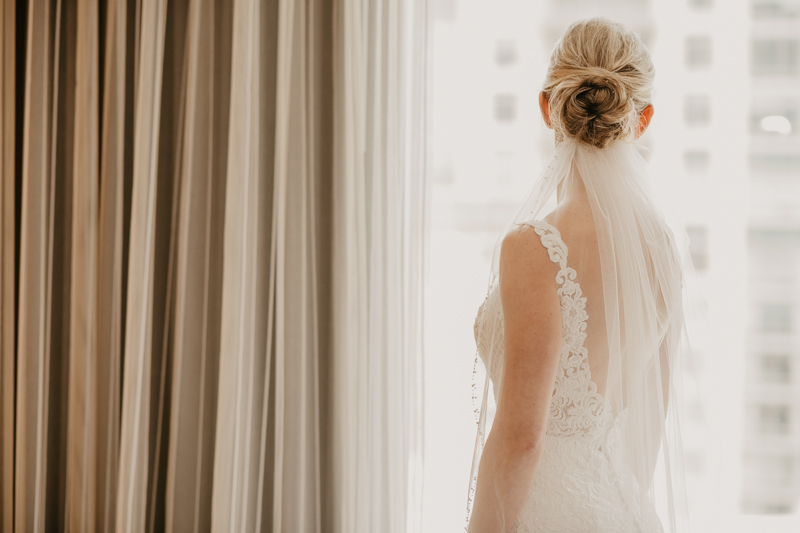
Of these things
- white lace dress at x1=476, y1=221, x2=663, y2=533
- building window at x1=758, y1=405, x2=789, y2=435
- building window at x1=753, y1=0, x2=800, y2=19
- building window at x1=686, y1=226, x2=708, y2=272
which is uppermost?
building window at x1=753, y1=0, x2=800, y2=19

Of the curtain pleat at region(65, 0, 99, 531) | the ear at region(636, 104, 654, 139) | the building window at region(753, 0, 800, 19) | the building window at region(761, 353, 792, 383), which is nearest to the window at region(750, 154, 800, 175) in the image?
the building window at region(753, 0, 800, 19)

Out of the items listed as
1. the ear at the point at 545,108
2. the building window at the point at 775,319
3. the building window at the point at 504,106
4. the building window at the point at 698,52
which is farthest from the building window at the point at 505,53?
the building window at the point at 775,319

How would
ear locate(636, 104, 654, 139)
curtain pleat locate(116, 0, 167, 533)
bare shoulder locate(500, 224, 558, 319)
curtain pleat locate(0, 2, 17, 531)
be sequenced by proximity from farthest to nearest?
curtain pleat locate(0, 2, 17, 531) < curtain pleat locate(116, 0, 167, 533) < ear locate(636, 104, 654, 139) < bare shoulder locate(500, 224, 558, 319)

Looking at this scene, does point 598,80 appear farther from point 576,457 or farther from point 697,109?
point 697,109

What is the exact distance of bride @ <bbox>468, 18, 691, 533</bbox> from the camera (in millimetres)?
923

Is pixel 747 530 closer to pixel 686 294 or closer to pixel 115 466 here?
pixel 686 294

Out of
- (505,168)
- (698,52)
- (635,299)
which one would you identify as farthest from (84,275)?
(698,52)

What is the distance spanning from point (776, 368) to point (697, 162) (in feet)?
2.34

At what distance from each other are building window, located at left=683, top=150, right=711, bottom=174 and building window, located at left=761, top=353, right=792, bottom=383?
2.08 ft

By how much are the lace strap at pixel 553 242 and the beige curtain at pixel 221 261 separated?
2.45 ft

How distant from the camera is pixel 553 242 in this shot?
93cm

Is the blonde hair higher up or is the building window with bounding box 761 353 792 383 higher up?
the blonde hair

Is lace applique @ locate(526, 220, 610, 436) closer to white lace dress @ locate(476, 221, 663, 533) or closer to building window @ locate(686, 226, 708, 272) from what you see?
white lace dress @ locate(476, 221, 663, 533)

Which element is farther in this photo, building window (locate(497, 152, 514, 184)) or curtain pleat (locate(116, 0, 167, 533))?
building window (locate(497, 152, 514, 184))
